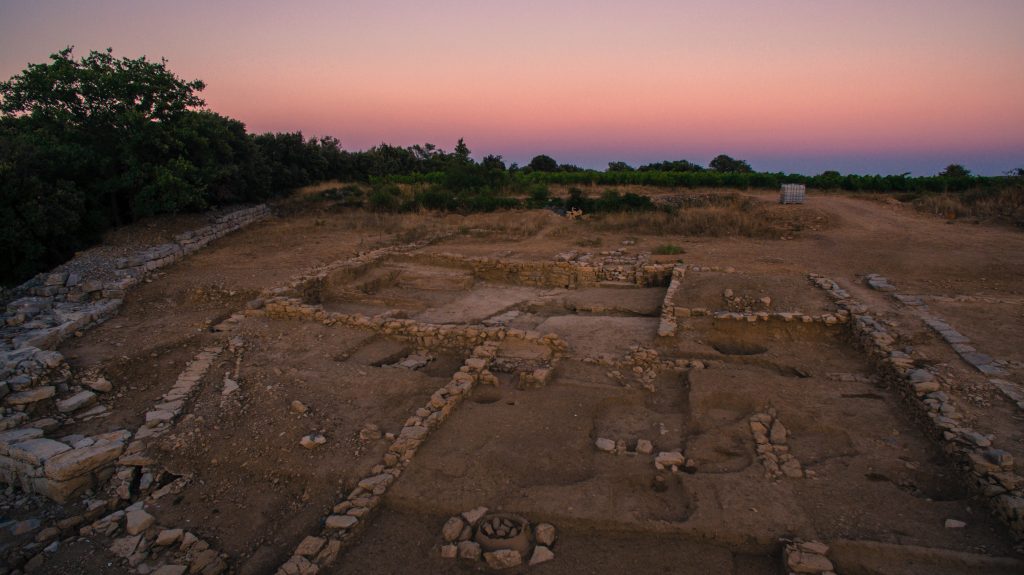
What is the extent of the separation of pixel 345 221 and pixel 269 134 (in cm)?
1192

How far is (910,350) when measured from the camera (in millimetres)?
6828

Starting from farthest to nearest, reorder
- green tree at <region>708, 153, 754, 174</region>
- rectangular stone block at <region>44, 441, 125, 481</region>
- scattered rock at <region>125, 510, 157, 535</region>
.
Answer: green tree at <region>708, 153, 754, 174</region> < rectangular stone block at <region>44, 441, 125, 481</region> < scattered rock at <region>125, 510, 157, 535</region>

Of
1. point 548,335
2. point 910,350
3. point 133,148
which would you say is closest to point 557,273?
point 548,335

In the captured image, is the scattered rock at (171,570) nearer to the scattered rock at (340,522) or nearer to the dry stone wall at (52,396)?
the scattered rock at (340,522)

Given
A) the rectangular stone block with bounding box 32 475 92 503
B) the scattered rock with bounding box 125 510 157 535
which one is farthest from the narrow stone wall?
the rectangular stone block with bounding box 32 475 92 503

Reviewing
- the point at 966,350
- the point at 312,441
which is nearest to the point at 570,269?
the point at 966,350

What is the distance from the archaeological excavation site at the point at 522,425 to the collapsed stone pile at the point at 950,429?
0.10ft

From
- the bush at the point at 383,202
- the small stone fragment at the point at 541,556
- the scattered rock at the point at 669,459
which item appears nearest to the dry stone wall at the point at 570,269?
the scattered rock at the point at 669,459

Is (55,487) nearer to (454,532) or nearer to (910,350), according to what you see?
(454,532)

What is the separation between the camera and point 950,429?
502 centimetres

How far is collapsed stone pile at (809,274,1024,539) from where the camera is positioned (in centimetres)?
406

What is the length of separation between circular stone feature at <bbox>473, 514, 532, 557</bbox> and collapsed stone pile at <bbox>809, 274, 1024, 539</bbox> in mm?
3674

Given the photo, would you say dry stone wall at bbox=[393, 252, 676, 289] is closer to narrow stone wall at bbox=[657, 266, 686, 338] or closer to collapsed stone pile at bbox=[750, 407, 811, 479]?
narrow stone wall at bbox=[657, 266, 686, 338]

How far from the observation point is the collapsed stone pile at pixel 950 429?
4.06 meters
